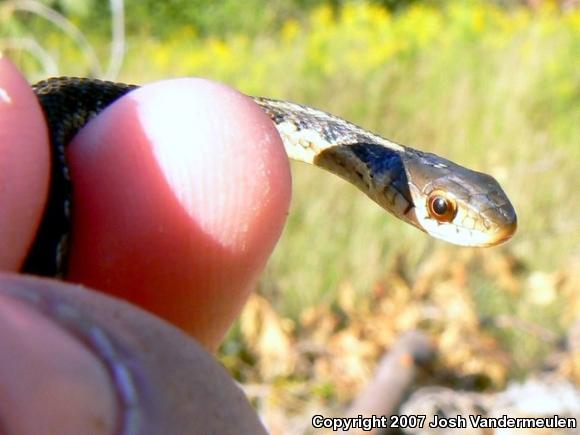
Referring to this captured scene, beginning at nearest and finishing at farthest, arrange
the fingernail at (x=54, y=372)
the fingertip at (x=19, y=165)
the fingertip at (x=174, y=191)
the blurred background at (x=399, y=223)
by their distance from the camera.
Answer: the fingernail at (x=54, y=372) → the fingertip at (x=19, y=165) → the fingertip at (x=174, y=191) → the blurred background at (x=399, y=223)

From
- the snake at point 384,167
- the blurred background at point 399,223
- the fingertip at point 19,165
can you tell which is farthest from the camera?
the blurred background at point 399,223

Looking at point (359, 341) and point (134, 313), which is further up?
point (134, 313)

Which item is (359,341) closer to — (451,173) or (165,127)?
(451,173)

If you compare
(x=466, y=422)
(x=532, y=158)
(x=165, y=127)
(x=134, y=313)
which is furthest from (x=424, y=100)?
(x=134, y=313)

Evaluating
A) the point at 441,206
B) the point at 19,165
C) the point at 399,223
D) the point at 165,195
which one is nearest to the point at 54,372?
the point at 19,165

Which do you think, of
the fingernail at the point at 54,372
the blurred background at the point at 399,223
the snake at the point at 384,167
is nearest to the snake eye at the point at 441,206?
the snake at the point at 384,167

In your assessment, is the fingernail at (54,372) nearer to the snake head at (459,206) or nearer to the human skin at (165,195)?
the human skin at (165,195)
